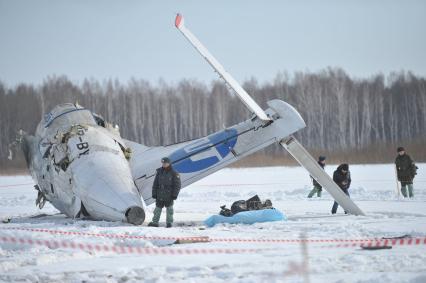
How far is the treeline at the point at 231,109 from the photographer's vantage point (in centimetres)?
7831

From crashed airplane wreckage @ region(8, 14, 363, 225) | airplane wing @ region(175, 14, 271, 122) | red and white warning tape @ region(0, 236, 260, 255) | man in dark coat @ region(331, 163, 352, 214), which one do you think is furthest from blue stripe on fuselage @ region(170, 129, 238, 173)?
red and white warning tape @ region(0, 236, 260, 255)

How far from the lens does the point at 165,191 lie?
16.0 meters

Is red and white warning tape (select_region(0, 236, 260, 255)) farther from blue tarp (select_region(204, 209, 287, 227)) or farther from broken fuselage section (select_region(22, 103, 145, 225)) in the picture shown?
blue tarp (select_region(204, 209, 287, 227))

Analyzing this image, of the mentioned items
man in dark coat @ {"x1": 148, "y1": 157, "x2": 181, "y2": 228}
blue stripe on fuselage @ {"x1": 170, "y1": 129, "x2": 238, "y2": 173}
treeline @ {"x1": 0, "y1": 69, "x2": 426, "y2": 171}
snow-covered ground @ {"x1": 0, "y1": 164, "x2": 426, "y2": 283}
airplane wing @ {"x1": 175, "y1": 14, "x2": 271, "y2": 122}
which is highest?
treeline @ {"x1": 0, "y1": 69, "x2": 426, "y2": 171}

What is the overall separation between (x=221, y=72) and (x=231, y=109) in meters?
70.0

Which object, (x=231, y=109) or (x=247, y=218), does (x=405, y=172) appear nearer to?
(x=247, y=218)

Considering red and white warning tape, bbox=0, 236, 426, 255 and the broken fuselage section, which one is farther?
the broken fuselage section

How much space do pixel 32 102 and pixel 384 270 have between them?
7702 centimetres

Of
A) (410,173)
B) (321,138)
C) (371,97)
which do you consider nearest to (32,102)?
(321,138)

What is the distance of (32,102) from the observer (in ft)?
267

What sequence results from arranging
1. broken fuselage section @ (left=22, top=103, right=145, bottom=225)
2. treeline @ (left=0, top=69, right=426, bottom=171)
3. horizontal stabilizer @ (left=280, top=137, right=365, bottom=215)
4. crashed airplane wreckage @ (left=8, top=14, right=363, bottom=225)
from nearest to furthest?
1. broken fuselage section @ (left=22, top=103, right=145, bottom=225)
2. crashed airplane wreckage @ (left=8, top=14, right=363, bottom=225)
3. horizontal stabilizer @ (left=280, top=137, right=365, bottom=215)
4. treeline @ (left=0, top=69, right=426, bottom=171)

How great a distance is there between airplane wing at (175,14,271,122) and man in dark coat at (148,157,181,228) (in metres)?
2.74

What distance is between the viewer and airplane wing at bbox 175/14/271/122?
56.5 ft

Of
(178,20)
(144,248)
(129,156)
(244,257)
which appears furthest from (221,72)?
(244,257)
